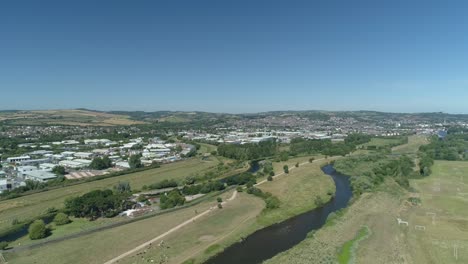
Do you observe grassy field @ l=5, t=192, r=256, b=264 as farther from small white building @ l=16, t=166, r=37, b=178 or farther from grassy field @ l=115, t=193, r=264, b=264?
small white building @ l=16, t=166, r=37, b=178

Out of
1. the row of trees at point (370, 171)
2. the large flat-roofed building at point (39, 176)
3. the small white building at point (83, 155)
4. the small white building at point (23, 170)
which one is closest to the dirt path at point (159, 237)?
the row of trees at point (370, 171)

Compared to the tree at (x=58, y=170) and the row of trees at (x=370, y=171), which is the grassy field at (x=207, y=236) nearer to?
the row of trees at (x=370, y=171)

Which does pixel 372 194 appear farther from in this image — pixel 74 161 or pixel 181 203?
pixel 74 161

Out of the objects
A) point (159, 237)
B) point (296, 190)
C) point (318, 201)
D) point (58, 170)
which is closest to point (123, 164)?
point (58, 170)

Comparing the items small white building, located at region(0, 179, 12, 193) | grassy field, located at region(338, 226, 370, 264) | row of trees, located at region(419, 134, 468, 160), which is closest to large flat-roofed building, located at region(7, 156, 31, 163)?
small white building, located at region(0, 179, 12, 193)

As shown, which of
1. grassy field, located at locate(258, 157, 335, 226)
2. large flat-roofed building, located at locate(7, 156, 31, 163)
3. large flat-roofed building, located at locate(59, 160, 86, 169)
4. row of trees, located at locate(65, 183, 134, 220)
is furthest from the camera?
large flat-roofed building, located at locate(7, 156, 31, 163)

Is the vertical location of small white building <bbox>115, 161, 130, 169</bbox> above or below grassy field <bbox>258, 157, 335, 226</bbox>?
below

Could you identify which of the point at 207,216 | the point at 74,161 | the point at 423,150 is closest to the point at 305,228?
the point at 207,216
